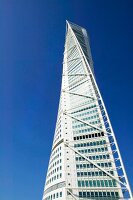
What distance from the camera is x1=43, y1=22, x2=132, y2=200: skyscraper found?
205ft

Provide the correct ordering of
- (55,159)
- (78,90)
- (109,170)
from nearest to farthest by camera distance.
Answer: (109,170) < (55,159) < (78,90)

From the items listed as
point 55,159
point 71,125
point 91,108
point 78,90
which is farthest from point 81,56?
point 55,159

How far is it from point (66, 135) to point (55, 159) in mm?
11164

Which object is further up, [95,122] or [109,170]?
[95,122]

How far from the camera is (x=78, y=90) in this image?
99375 millimetres

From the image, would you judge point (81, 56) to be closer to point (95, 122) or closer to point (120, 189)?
point (95, 122)

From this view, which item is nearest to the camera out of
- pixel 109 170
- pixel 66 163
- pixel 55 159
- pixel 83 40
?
pixel 109 170

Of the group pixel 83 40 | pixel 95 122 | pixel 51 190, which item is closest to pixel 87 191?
pixel 51 190

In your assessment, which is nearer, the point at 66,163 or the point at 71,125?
the point at 66,163

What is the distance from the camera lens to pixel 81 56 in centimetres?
10838

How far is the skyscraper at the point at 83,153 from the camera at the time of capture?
6262 centimetres

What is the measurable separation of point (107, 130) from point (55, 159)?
25553 mm

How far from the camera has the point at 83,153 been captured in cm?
7381

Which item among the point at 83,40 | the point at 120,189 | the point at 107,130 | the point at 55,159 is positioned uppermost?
the point at 83,40
